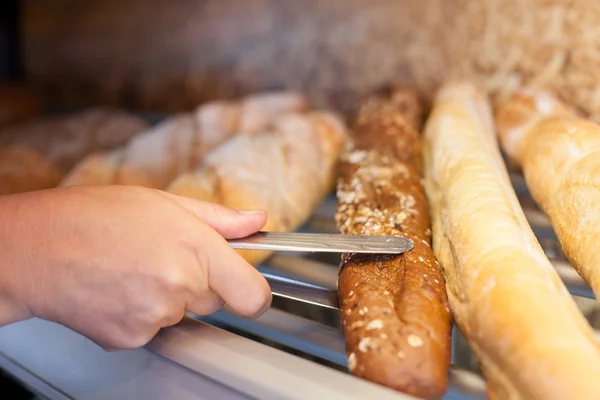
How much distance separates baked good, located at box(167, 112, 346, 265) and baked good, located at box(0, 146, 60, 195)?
53 cm

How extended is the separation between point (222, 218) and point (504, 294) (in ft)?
1.30

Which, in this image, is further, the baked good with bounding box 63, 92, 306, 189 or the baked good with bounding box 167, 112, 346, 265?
the baked good with bounding box 63, 92, 306, 189

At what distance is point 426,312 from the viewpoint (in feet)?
2.17

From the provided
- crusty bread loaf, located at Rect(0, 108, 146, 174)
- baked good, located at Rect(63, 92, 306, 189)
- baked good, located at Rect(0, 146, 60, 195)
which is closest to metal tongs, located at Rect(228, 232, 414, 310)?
baked good, located at Rect(63, 92, 306, 189)

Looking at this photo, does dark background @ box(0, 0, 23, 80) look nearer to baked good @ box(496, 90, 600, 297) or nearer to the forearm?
the forearm

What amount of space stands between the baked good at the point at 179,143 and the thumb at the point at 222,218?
62 centimetres

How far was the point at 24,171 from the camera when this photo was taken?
1.46 meters

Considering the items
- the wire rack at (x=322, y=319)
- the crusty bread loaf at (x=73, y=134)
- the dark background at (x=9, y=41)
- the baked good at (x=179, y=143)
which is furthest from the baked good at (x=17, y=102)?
the wire rack at (x=322, y=319)

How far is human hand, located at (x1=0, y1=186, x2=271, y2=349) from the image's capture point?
2.07 feet

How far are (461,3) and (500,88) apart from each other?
277mm

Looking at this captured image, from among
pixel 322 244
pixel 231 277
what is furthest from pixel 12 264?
pixel 322 244

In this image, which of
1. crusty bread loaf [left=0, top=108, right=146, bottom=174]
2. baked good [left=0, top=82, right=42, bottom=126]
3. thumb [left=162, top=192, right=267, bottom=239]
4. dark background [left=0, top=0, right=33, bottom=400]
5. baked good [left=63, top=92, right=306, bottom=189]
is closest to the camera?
thumb [left=162, top=192, right=267, bottom=239]

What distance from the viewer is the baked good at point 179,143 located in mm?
1357

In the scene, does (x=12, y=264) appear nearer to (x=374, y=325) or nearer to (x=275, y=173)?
(x=374, y=325)
